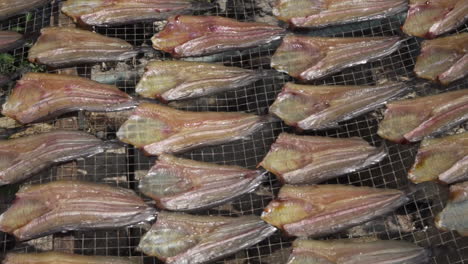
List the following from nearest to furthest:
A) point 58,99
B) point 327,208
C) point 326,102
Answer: point 327,208 → point 326,102 → point 58,99

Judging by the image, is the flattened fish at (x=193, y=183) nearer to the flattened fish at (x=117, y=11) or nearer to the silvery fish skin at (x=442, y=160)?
the silvery fish skin at (x=442, y=160)

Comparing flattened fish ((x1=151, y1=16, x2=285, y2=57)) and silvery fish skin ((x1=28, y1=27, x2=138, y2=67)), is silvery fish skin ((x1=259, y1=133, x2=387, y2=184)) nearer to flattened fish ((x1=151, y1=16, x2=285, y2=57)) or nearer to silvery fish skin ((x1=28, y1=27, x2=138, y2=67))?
flattened fish ((x1=151, y1=16, x2=285, y2=57))

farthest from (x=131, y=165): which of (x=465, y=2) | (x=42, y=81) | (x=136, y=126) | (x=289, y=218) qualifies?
(x=465, y=2)

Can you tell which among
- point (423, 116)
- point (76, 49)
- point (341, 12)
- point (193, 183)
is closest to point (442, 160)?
point (423, 116)

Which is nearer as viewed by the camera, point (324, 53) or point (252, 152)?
point (252, 152)

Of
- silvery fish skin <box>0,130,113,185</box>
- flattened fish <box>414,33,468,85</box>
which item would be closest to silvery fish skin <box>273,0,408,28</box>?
flattened fish <box>414,33,468,85</box>

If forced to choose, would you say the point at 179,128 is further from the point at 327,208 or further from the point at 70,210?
the point at 327,208

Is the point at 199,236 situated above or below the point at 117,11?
below

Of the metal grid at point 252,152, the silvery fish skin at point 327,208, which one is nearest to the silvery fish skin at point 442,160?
the metal grid at point 252,152
